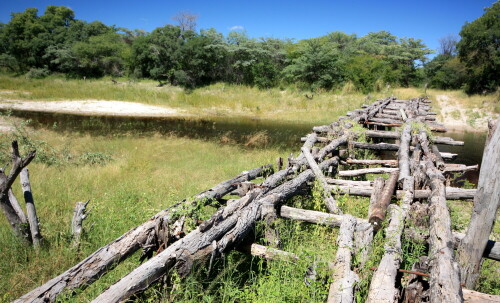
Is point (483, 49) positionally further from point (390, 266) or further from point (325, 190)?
point (390, 266)

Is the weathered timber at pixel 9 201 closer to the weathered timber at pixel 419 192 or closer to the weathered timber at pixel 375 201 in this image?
the weathered timber at pixel 375 201

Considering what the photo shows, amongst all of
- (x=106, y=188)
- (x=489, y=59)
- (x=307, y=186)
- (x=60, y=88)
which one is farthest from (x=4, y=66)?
(x=489, y=59)

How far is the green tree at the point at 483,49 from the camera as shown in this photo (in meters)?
28.9

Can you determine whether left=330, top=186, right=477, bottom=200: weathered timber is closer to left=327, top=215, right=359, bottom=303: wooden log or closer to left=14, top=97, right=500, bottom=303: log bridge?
left=14, top=97, right=500, bottom=303: log bridge

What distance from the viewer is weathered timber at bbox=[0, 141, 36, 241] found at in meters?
4.37

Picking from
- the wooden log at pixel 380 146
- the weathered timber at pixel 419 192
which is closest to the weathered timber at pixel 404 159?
the wooden log at pixel 380 146

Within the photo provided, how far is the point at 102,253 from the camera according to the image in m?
3.37

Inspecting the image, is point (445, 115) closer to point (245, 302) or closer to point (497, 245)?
point (497, 245)

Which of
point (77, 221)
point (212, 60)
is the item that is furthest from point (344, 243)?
point (212, 60)

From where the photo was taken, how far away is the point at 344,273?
10.1 feet

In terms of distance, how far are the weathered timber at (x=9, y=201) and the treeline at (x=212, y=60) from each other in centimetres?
2935

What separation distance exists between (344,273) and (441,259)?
3.37ft

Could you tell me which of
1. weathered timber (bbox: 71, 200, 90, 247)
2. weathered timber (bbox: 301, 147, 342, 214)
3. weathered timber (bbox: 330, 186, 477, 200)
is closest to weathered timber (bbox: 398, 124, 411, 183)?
weathered timber (bbox: 330, 186, 477, 200)

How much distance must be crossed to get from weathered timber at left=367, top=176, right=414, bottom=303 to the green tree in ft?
109
